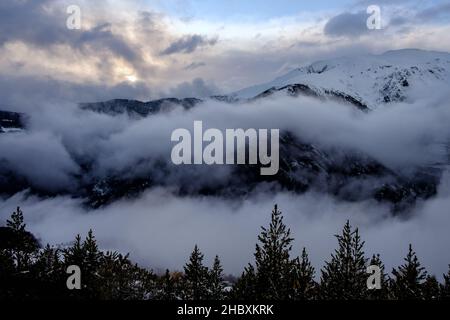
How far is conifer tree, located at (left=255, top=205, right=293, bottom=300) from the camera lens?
44.9 metres

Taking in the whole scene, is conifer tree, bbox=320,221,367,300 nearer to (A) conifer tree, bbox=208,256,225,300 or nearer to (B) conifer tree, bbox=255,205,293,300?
(B) conifer tree, bbox=255,205,293,300

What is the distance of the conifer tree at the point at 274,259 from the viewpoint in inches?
1769

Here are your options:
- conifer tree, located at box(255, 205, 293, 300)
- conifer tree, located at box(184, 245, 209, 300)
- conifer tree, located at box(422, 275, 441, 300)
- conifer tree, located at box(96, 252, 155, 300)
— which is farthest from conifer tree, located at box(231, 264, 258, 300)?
conifer tree, located at box(422, 275, 441, 300)

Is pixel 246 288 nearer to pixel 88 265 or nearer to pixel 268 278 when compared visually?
pixel 268 278

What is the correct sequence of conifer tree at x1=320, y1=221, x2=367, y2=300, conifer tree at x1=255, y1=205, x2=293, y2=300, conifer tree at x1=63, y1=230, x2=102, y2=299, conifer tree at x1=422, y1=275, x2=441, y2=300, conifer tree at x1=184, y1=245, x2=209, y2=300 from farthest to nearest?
1. conifer tree at x1=184, y1=245, x2=209, y2=300
2. conifer tree at x1=63, y1=230, x2=102, y2=299
3. conifer tree at x1=422, y1=275, x2=441, y2=300
4. conifer tree at x1=255, y1=205, x2=293, y2=300
5. conifer tree at x1=320, y1=221, x2=367, y2=300

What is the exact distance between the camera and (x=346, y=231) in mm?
46750

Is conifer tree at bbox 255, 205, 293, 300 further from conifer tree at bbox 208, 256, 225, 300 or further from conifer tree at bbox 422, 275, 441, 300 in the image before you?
conifer tree at bbox 208, 256, 225, 300

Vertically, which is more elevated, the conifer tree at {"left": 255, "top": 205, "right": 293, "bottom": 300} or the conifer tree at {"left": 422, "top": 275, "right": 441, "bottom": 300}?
the conifer tree at {"left": 255, "top": 205, "right": 293, "bottom": 300}

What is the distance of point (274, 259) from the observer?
152ft

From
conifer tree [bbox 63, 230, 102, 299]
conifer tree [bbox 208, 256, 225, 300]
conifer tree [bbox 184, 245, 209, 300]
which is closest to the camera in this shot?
conifer tree [bbox 63, 230, 102, 299]

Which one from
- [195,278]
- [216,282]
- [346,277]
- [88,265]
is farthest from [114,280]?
[346,277]

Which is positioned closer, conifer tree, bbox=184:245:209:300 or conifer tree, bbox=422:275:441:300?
conifer tree, bbox=422:275:441:300

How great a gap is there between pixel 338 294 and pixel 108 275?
93.4 feet
